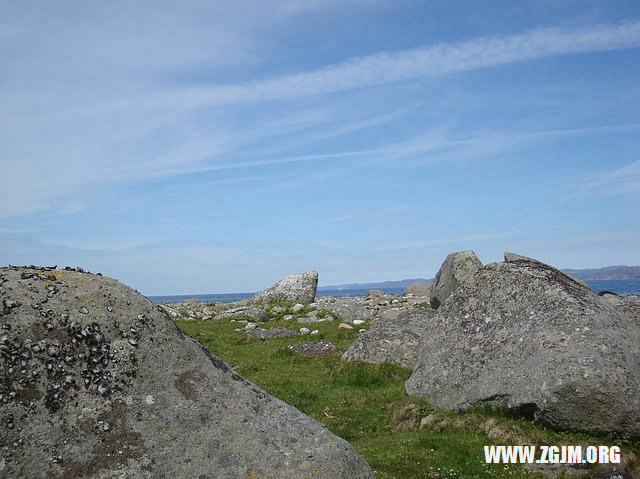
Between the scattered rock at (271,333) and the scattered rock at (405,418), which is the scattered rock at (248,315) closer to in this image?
A: the scattered rock at (271,333)

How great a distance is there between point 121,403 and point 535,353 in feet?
35.4

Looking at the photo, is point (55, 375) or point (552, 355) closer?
point (55, 375)

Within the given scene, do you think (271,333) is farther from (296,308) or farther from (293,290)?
(293,290)

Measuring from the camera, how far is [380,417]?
635 inches

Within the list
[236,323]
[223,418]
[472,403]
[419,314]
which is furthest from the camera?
[236,323]

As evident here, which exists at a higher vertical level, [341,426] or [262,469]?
[262,469]

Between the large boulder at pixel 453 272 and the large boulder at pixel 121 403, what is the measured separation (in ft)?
81.7

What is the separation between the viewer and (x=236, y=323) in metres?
37.4

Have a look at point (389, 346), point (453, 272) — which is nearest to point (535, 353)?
point (389, 346)

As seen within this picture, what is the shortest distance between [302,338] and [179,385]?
76.5 ft

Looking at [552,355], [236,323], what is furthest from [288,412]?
[236,323]

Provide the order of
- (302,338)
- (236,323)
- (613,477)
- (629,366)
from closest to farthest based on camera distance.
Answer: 1. (613,477)
2. (629,366)
3. (302,338)
4. (236,323)

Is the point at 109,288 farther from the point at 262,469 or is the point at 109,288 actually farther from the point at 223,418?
the point at 262,469

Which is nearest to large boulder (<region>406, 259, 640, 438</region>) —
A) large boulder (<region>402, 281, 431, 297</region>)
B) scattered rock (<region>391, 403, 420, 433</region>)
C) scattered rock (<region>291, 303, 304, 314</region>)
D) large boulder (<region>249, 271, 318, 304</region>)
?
scattered rock (<region>391, 403, 420, 433</region>)
